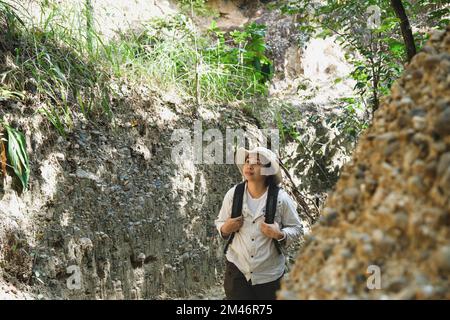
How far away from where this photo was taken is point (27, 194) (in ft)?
12.6

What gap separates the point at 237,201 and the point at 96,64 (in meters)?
2.55

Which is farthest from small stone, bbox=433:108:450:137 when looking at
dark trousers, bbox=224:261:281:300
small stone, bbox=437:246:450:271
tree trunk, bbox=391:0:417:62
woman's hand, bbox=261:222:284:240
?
tree trunk, bbox=391:0:417:62

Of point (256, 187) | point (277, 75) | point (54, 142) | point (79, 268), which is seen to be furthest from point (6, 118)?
point (277, 75)

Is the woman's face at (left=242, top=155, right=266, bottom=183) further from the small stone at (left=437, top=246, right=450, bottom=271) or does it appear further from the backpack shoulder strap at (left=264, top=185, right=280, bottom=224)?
the small stone at (left=437, top=246, right=450, bottom=271)

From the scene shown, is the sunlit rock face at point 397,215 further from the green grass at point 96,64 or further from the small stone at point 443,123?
the green grass at point 96,64

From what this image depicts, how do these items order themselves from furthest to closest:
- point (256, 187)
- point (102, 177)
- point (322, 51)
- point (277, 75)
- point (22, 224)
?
point (322, 51), point (277, 75), point (102, 177), point (22, 224), point (256, 187)

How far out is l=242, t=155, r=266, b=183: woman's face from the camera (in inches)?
121

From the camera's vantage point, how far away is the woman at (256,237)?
292 centimetres

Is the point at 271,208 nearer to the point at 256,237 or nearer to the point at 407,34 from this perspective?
the point at 256,237

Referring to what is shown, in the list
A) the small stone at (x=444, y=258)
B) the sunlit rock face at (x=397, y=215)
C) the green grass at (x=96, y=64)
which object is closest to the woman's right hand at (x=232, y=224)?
the sunlit rock face at (x=397, y=215)

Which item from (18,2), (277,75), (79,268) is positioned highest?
(18,2)

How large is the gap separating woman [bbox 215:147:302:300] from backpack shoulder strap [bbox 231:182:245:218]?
23 mm

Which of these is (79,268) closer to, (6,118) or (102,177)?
(102,177)

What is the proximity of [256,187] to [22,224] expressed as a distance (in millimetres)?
1840
